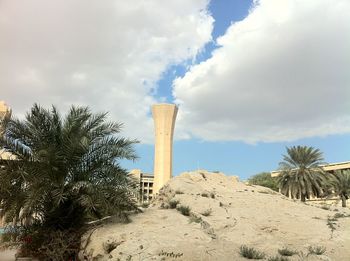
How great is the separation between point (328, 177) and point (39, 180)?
122 ft

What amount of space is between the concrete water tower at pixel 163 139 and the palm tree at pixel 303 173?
32.9 meters

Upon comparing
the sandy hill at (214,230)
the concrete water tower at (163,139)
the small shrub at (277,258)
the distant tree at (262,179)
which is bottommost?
the small shrub at (277,258)

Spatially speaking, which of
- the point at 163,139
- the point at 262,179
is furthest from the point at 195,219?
the point at 262,179

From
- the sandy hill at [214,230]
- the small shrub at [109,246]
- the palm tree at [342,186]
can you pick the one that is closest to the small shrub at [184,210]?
the sandy hill at [214,230]

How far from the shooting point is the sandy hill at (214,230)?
1137 cm

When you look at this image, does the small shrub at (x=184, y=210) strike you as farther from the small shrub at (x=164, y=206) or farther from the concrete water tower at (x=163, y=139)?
the concrete water tower at (x=163, y=139)

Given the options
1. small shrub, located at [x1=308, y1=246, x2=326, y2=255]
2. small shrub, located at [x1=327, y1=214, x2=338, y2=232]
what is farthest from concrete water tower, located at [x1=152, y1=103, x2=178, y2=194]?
small shrub, located at [x1=308, y1=246, x2=326, y2=255]

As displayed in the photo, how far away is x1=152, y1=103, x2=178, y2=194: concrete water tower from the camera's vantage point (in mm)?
75188

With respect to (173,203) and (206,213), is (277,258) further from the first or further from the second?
(173,203)

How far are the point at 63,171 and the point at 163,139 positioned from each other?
208ft

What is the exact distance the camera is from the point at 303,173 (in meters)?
42.8

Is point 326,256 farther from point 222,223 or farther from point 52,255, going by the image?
point 52,255

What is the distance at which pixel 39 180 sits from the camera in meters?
13.7

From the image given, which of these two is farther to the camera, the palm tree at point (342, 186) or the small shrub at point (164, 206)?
the palm tree at point (342, 186)
